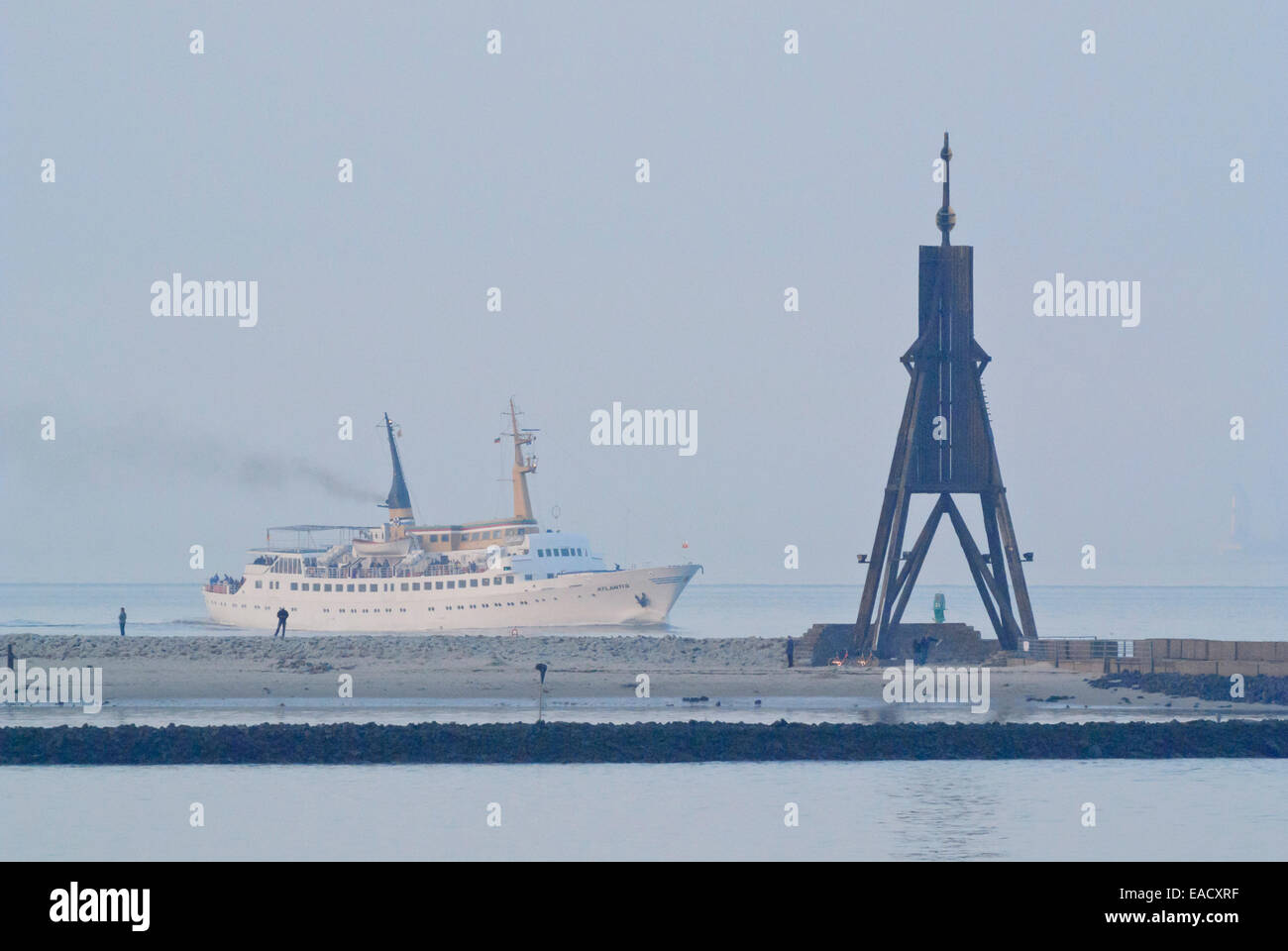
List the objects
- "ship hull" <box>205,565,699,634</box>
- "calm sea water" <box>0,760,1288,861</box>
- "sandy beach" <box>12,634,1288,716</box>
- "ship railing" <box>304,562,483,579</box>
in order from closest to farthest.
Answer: "calm sea water" <box>0,760,1288,861</box>
"sandy beach" <box>12,634,1288,716</box>
"ship hull" <box>205,565,699,634</box>
"ship railing" <box>304,562,483,579</box>

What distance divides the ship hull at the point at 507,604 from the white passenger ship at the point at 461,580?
1.7 inches

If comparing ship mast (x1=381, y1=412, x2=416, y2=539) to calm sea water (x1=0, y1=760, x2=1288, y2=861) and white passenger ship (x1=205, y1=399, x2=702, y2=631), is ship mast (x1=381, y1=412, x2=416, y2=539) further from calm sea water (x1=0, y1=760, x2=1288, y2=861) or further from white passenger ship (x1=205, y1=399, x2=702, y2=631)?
calm sea water (x1=0, y1=760, x2=1288, y2=861)

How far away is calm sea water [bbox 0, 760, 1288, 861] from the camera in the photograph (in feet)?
72.8

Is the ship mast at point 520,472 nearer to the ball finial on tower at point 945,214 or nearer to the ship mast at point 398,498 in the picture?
the ship mast at point 398,498

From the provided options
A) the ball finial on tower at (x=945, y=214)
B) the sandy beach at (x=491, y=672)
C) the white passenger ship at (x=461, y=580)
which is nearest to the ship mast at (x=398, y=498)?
the white passenger ship at (x=461, y=580)

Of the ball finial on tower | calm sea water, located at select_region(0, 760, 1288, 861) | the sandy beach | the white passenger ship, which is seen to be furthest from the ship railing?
calm sea water, located at select_region(0, 760, 1288, 861)

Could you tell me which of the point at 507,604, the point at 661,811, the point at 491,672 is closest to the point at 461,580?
the point at 507,604

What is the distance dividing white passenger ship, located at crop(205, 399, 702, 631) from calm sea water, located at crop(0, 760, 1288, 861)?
51553mm

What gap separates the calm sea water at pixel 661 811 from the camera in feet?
72.8

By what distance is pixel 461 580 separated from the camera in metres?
80.4

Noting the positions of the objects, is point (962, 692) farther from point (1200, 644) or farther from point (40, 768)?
point (40, 768)
